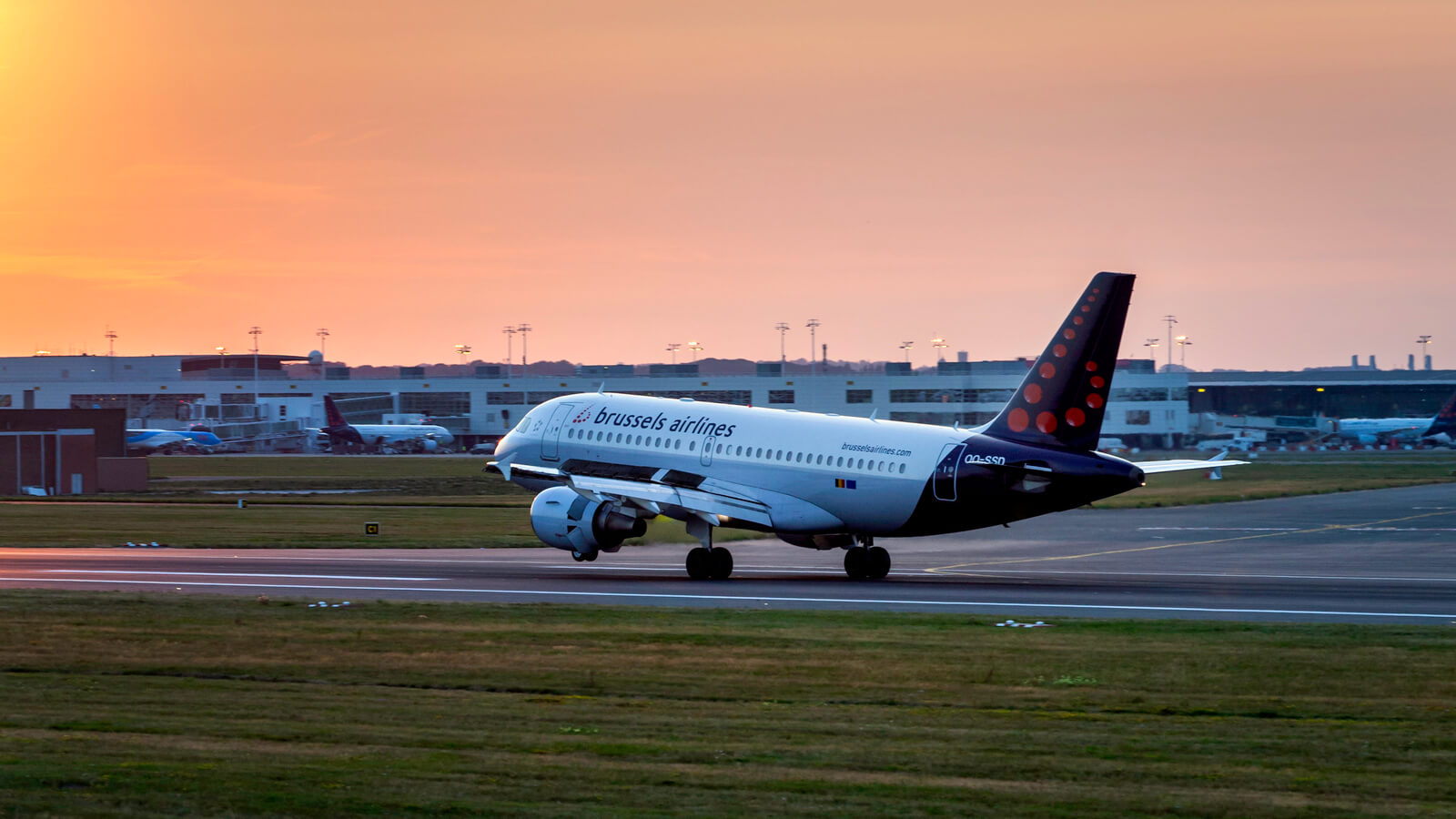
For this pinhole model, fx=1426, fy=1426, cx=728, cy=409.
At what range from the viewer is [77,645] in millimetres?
23688

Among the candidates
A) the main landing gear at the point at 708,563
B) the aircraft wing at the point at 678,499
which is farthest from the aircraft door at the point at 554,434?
the main landing gear at the point at 708,563

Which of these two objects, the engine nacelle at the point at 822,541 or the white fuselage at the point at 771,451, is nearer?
the white fuselage at the point at 771,451

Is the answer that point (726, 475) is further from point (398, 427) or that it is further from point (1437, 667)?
point (398, 427)

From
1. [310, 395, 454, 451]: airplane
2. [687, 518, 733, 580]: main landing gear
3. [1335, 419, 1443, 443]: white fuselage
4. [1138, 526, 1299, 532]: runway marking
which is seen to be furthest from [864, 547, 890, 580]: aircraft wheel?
[1335, 419, 1443, 443]: white fuselage

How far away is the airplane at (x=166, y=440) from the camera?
460 feet

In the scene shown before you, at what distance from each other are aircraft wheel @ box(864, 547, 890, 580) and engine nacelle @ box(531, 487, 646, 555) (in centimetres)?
607

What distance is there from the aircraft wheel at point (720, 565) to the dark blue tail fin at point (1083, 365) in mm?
8707

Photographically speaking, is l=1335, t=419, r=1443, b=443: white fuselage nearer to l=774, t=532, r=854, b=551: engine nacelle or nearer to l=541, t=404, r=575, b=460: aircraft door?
l=774, t=532, r=854, b=551: engine nacelle

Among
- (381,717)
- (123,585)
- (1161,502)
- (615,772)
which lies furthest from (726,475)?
(1161,502)

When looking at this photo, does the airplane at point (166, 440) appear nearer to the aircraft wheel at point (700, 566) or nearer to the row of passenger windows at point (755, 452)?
the row of passenger windows at point (755, 452)

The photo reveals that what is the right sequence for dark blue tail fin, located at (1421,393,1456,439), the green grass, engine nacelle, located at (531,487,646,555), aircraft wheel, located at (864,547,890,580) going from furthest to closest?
1. dark blue tail fin, located at (1421,393,1456,439)
2. the green grass
3. engine nacelle, located at (531,487,646,555)
4. aircraft wheel, located at (864,547,890,580)

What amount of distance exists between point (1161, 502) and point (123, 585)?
166 feet

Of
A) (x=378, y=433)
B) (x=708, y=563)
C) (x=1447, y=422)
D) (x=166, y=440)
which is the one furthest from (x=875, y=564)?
(x=1447, y=422)

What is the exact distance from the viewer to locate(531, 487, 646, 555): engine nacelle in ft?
126
